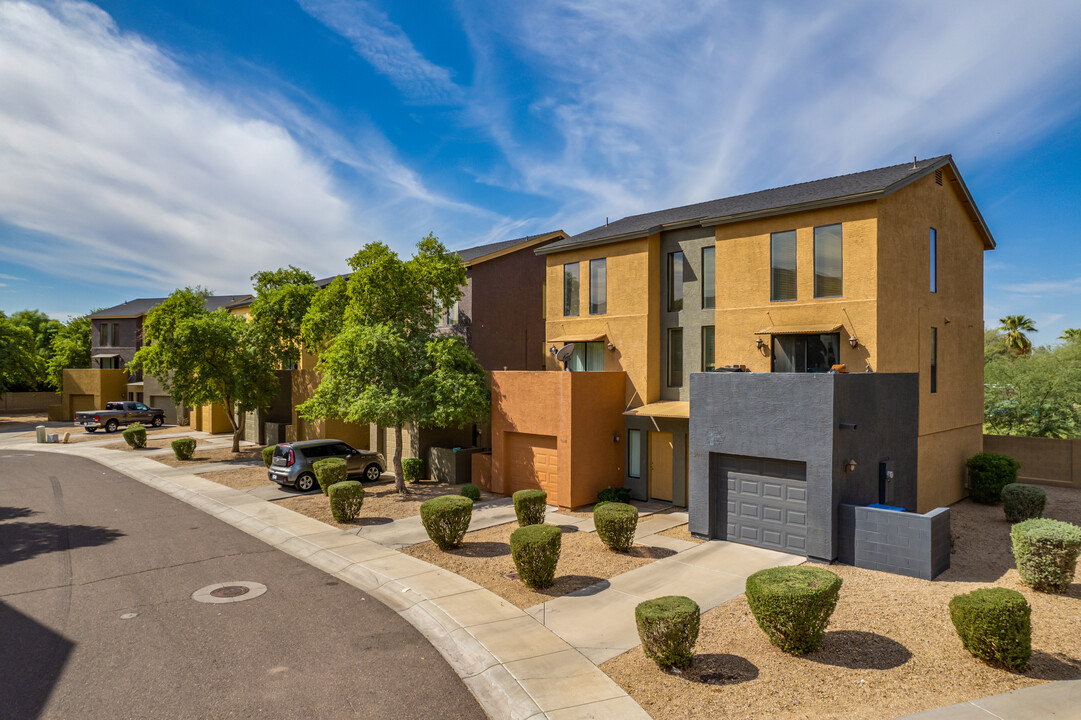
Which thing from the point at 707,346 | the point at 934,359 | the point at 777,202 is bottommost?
the point at 934,359

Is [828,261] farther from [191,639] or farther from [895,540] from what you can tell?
[191,639]

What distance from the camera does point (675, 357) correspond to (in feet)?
63.1

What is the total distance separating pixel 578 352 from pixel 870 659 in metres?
14.3

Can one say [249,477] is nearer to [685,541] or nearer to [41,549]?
[41,549]

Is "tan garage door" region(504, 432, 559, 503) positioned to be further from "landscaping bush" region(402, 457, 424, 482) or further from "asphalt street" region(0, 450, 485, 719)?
"asphalt street" region(0, 450, 485, 719)

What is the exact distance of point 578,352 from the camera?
2122 cm

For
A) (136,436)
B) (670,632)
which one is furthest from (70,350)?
(670,632)

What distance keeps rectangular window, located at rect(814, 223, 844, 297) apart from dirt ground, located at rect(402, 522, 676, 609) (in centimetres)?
824

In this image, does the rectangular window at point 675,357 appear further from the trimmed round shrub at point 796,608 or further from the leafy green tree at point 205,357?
the leafy green tree at point 205,357

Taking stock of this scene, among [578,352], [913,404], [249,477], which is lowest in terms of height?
[249,477]

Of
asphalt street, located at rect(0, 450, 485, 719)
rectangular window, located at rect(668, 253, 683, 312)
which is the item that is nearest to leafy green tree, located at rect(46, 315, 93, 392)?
asphalt street, located at rect(0, 450, 485, 719)

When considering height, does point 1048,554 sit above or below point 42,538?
above

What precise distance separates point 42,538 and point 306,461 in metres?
7.53

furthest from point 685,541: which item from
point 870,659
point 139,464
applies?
point 139,464
